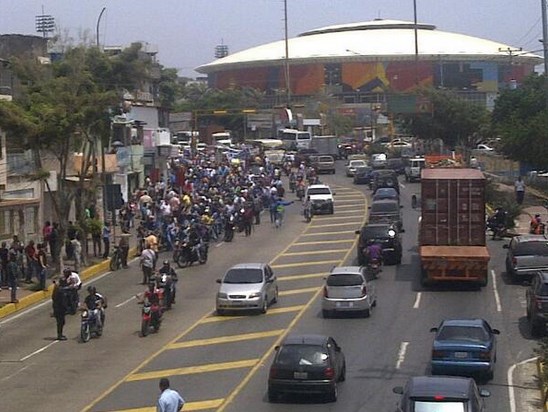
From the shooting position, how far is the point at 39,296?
38250 millimetres

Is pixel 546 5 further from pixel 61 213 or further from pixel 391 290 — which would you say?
pixel 61 213

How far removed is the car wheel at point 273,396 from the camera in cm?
2309

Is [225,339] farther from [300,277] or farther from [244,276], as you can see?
[300,277]

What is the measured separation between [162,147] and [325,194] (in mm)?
16333

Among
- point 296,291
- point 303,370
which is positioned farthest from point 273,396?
point 296,291

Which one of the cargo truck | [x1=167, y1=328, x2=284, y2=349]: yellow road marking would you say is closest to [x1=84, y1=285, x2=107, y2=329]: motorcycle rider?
[x1=167, y1=328, x2=284, y2=349]: yellow road marking

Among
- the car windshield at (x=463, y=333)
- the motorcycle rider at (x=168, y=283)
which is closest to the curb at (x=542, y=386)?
the car windshield at (x=463, y=333)

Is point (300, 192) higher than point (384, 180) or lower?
lower

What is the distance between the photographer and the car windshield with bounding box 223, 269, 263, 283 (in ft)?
114

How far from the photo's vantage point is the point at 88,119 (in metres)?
42.5

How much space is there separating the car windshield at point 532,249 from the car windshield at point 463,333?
1438cm

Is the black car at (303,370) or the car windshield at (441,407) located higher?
the car windshield at (441,407)

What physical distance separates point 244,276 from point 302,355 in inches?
476

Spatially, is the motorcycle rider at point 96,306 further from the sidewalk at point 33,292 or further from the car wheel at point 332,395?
the car wheel at point 332,395
